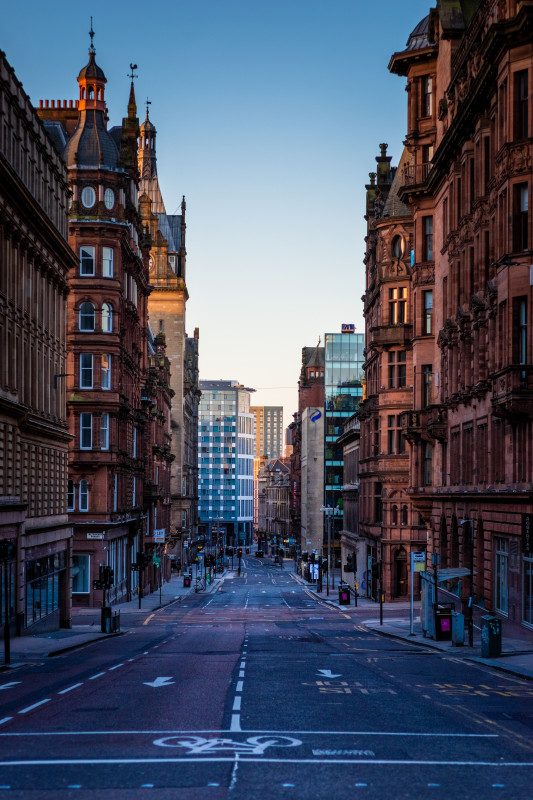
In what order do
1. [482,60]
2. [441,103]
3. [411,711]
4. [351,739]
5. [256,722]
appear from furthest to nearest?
[441,103], [482,60], [411,711], [256,722], [351,739]

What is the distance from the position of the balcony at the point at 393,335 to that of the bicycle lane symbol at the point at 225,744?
59294 mm

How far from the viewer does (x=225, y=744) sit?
1597 cm

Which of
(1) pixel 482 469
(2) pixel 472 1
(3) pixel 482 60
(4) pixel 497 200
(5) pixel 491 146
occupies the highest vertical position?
(2) pixel 472 1

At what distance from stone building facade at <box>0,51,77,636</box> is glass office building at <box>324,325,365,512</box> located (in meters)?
101

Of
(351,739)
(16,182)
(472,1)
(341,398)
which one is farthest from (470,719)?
(341,398)

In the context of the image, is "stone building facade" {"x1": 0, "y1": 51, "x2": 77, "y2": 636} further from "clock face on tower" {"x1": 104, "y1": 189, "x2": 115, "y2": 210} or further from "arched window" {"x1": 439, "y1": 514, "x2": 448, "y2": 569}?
"arched window" {"x1": 439, "y1": 514, "x2": 448, "y2": 569}

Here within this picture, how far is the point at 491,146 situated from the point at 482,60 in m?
3.36

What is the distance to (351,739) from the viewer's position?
16.6 metres

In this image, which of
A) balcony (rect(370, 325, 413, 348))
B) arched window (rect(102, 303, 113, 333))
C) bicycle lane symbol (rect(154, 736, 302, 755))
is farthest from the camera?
balcony (rect(370, 325, 413, 348))

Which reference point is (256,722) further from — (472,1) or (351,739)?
(472,1)

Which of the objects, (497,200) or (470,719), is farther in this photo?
(497,200)

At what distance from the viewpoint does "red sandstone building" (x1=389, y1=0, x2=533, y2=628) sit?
36656 millimetres

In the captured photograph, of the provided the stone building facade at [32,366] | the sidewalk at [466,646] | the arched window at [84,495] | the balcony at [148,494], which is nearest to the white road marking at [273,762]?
the sidewalk at [466,646]

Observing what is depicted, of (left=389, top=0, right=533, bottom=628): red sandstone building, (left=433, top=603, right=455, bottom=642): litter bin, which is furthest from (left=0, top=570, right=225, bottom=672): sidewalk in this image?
(left=389, top=0, right=533, bottom=628): red sandstone building
